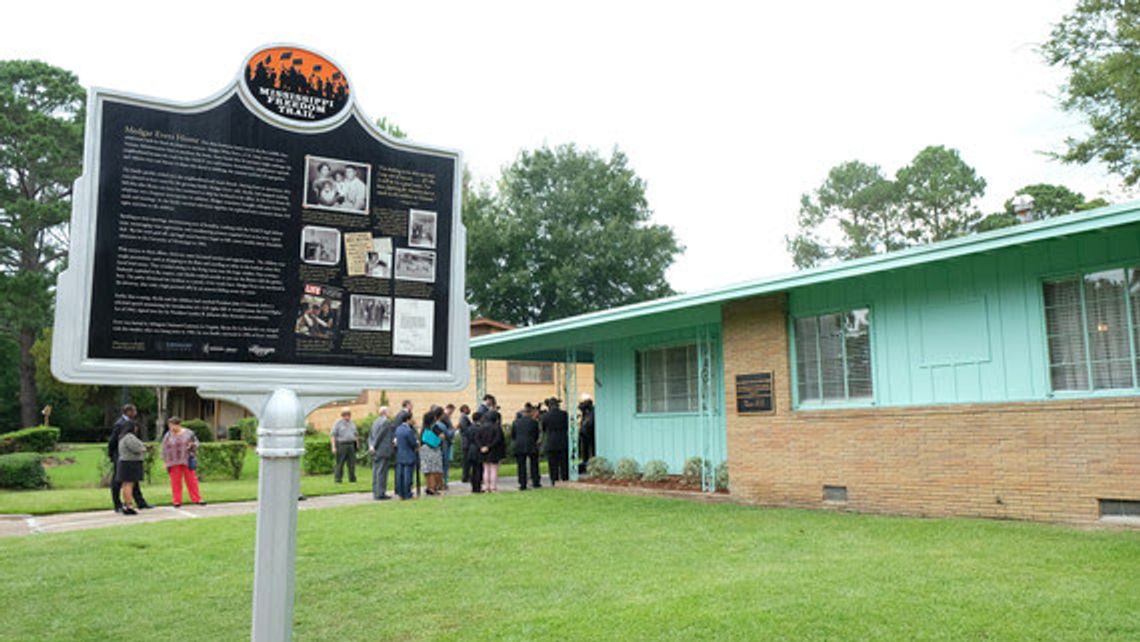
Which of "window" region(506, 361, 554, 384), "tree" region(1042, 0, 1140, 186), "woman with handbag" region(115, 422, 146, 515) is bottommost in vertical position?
"woman with handbag" region(115, 422, 146, 515)

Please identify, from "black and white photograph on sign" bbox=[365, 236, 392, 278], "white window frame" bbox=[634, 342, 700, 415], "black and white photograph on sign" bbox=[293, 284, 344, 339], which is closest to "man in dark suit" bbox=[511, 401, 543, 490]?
"white window frame" bbox=[634, 342, 700, 415]

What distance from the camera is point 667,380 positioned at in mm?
16938

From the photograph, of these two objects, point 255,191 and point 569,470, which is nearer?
point 255,191

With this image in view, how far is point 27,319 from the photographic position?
35688 mm

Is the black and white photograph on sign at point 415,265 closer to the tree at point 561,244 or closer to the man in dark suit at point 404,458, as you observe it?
the man in dark suit at point 404,458

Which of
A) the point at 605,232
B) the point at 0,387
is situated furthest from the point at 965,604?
the point at 0,387

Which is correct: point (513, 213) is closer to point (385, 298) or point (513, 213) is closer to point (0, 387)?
point (0, 387)

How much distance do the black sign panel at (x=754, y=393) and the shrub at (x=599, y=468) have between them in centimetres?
485

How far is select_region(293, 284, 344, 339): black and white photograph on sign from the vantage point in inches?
143

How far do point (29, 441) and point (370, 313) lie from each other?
28.8 metres

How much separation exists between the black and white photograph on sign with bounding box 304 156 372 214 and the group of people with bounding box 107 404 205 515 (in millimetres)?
11580

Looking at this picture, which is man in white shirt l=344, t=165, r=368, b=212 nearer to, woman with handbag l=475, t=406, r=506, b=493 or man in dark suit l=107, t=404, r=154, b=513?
man in dark suit l=107, t=404, r=154, b=513

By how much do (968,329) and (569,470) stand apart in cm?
931

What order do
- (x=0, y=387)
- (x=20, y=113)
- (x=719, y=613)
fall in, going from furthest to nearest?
(x=0, y=387), (x=20, y=113), (x=719, y=613)
